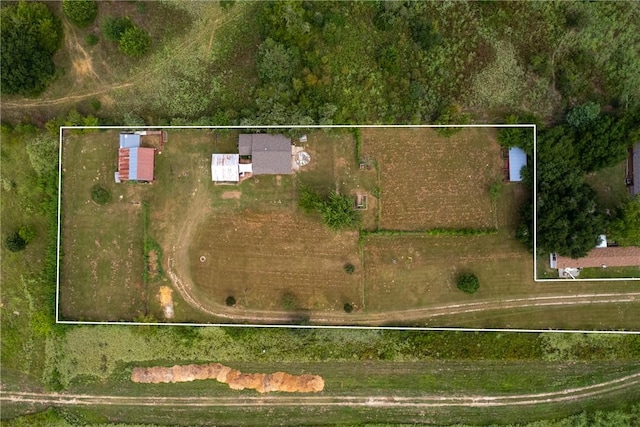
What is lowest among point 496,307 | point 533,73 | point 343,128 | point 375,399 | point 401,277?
point 375,399

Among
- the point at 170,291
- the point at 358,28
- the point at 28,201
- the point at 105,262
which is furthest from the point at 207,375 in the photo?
the point at 358,28

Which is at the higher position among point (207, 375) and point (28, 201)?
point (28, 201)

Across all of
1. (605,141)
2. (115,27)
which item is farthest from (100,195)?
(605,141)

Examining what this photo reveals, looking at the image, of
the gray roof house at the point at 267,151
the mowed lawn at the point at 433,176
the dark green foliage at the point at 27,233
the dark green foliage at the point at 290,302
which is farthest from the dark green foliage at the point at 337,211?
the dark green foliage at the point at 27,233

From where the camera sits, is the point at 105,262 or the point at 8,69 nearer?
the point at 8,69

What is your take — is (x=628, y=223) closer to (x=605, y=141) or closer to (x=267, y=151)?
(x=605, y=141)

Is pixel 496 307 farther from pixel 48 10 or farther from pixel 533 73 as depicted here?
pixel 48 10

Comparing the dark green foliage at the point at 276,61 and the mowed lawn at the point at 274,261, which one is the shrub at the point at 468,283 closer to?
the mowed lawn at the point at 274,261
